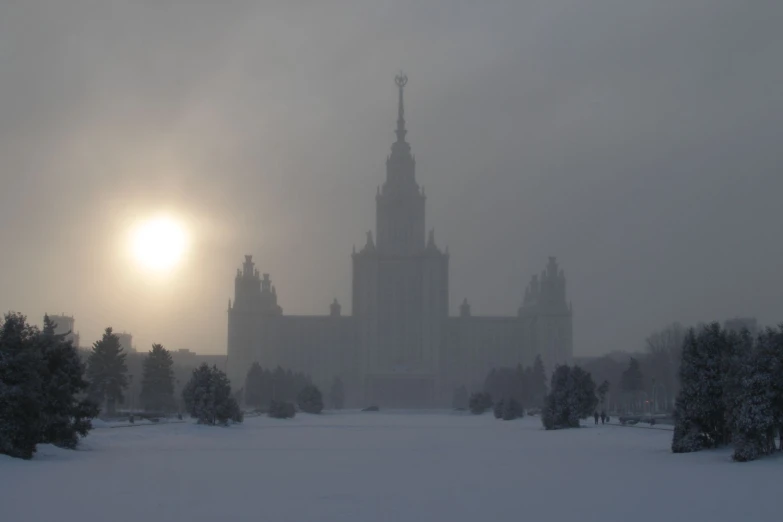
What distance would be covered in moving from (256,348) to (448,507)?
129 metres

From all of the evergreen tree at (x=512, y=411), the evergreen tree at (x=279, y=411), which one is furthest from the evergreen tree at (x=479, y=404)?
the evergreen tree at (x=279, y=411)

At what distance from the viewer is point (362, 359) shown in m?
143

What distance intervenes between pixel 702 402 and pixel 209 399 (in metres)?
31.1

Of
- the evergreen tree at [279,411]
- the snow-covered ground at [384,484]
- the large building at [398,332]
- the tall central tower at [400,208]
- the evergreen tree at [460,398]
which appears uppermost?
the tall central tower at [400,208]

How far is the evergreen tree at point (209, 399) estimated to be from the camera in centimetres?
5412

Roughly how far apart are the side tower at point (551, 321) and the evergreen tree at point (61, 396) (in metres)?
112

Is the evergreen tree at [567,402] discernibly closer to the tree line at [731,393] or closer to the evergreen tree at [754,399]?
the tree line at [731,393]

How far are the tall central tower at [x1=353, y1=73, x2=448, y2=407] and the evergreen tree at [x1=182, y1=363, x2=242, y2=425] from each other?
84.0 metres

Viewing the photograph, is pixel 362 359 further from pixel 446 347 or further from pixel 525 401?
pixel 525 401

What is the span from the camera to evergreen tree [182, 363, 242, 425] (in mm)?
54125

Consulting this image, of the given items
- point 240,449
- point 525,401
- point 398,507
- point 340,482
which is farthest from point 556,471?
point 525,401

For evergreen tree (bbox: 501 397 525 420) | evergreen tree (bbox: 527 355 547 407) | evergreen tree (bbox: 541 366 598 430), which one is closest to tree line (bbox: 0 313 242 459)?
evergreen tree (bbox: 541 366 598 430)

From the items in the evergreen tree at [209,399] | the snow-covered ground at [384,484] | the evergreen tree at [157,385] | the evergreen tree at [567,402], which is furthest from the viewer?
the evergreen tree at [157,385]

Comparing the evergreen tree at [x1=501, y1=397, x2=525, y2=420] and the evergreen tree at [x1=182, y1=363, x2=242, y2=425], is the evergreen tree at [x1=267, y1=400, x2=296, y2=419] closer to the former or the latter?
the evergreen tree at [x1=501, y1=397, x2=525, y2=420]
